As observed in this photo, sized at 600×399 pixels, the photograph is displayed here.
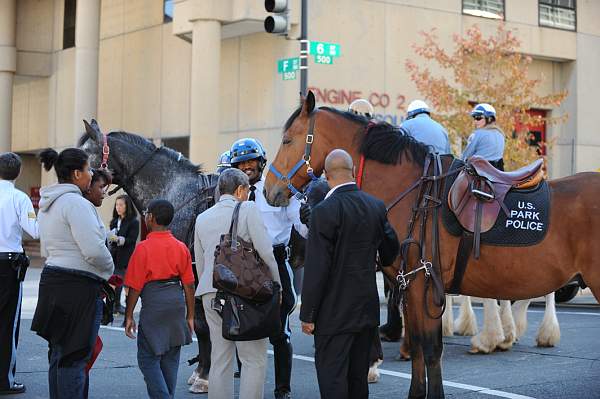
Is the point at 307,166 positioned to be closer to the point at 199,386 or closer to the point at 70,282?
the point at 70,282

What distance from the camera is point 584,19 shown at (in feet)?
94.0

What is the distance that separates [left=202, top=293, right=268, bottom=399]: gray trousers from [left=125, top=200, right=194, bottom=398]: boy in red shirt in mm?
432

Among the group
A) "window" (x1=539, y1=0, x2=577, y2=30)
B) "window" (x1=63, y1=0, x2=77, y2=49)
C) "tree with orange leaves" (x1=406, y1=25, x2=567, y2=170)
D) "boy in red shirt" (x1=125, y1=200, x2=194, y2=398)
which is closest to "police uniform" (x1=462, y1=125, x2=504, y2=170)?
"boy in red shirt" (x1=125, y1=200, x2=194, y2=398)

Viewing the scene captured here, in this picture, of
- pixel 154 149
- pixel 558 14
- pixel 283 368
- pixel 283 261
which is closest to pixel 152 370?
pixel 283 368

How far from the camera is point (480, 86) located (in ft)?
75.2

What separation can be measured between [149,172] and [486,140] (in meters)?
3.96

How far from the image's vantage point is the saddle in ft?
23.0

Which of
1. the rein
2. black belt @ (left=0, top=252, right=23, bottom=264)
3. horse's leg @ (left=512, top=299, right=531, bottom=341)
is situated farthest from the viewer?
horse's leg @ (left=512, top=299, right=531, bottom=341)

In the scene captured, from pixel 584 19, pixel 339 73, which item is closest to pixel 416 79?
pixel 339 73

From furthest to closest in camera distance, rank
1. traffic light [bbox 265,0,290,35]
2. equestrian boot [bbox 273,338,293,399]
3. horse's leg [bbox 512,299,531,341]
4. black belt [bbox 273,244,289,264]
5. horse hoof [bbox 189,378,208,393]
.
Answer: traffic light [bbox 265,0,290,35] → horse's leg [bbox 512,299,531,341] → horse hoof [bbox 189,378,208,393] → black belt [bbox 273,244,289,264] → equestrian boot [bbox 273,338,293,399]

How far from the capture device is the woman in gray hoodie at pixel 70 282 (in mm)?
6457

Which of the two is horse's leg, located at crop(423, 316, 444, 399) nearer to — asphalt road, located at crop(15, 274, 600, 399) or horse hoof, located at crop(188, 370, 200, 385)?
asphalt road, located at crop(15, 274, 600, 399)

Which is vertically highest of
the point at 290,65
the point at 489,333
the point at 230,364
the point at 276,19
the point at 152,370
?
the point at 276,19

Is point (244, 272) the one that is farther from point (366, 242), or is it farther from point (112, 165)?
point (112, 165)
